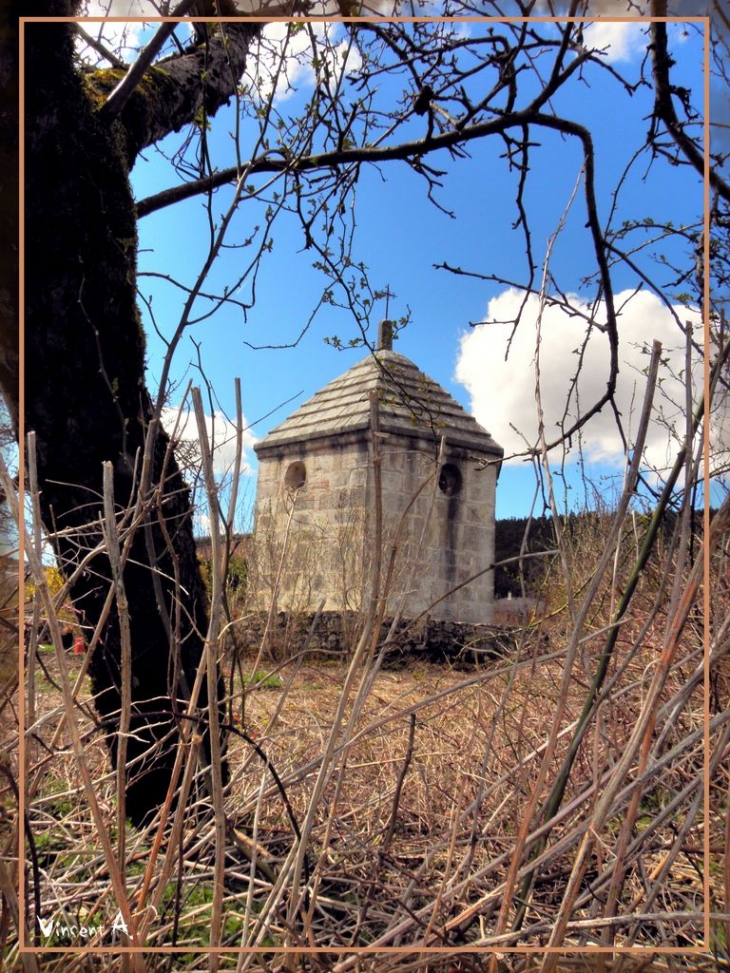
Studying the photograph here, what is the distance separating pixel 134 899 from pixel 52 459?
99 cm

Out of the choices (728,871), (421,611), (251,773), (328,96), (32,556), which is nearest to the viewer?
(32,556)

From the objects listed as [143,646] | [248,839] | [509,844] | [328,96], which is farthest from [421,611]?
[328,96]

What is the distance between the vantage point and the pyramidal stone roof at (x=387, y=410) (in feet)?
5.05

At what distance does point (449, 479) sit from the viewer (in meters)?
1.58

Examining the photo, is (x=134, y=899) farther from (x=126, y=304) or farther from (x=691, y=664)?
(x=691, y=664)

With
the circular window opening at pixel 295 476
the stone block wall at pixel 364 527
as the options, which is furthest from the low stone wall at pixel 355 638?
the circular window opening at pixel 295 476

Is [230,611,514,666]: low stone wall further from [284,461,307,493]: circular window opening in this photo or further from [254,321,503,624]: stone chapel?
[284,461,307,493]: circular window opening

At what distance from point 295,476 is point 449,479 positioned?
11.2 inches

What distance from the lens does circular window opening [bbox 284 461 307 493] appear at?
1.61 metres

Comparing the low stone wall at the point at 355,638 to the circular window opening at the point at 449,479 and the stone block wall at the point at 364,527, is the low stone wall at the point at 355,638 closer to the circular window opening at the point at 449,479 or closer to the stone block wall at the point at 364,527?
the stone block wall at the point at 364,527

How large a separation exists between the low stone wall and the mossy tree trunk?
32cm

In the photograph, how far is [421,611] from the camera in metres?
1.60

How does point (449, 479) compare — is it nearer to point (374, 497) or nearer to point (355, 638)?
point (374, 497)

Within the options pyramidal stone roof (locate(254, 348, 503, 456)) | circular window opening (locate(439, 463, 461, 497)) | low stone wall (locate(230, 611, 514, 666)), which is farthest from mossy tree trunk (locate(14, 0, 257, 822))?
circular window opening (locate(439, 463, 461, 497))
